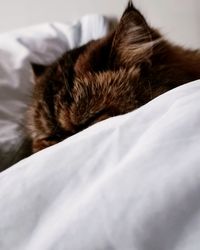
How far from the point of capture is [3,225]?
1.65ft

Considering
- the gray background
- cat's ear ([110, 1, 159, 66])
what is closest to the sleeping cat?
cat's ear ([110, 1, 159, 66])

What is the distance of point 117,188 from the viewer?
0.46m

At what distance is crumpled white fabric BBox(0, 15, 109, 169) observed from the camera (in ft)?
3.12

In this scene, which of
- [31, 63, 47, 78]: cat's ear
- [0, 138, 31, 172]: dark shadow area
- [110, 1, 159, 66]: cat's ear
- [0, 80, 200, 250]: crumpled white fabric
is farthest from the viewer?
[31, 63, 47, 78]: cat's ear

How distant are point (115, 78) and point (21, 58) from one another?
0.50 m

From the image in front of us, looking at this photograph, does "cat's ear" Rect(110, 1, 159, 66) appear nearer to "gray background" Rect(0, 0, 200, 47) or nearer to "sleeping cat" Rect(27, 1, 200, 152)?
"sleeping cat" Rect(27, 1, 200, 152)

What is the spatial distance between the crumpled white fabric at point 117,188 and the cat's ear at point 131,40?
255mm

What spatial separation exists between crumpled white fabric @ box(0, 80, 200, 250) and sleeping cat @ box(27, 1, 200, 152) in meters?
0.21

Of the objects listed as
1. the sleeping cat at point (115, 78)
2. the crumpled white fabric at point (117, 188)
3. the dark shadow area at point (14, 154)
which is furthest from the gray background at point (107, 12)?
the crumpled white fabric at point (117, 188)

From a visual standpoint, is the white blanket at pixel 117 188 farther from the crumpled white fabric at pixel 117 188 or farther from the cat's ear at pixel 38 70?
the cat's ear at pixel 38 70

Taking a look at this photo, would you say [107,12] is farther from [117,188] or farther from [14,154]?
[117,188]

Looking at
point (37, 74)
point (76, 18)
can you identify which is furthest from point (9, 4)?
point (37, 74)

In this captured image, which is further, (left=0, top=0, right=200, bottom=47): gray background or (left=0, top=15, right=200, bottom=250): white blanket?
(left=0, top=0, right=200, bottom=47): gray background

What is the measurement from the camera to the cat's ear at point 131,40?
760 millimetres
